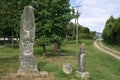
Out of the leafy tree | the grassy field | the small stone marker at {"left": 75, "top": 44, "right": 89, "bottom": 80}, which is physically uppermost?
the leafy tree

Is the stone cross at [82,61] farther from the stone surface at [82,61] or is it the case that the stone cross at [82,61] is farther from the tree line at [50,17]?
the tree line at [50,17]

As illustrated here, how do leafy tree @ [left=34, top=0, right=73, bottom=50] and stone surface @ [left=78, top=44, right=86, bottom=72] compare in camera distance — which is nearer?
stone surface @ [left=78, top=44, right=86, bottom=72]

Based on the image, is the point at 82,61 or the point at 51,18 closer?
the point at 82,61

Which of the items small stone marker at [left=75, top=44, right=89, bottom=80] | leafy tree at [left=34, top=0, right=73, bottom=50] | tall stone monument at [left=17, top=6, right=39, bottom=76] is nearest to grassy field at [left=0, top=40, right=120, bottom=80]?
small stone marker at [left=75, top=44, right=89, bottom=80]

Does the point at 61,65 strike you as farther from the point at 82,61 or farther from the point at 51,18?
the point at 51,18

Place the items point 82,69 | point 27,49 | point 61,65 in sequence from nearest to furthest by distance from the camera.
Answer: point 82,69, point 27,49, point 61,65

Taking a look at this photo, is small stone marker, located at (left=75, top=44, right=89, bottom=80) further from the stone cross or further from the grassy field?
the grassy field

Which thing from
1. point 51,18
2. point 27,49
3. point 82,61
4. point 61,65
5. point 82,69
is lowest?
point 61,65

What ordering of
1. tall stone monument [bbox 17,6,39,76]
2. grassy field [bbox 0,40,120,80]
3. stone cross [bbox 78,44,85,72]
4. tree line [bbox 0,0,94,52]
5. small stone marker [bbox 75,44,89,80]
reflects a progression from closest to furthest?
small stone marker [bbox 75,44,89,80], stone cross [bbox 78,44,85,72], tall stone monument [bbox 17,6,39,76], grassy field [bbox 0,40,120,80], tree line [bbox 0,0,94,52]

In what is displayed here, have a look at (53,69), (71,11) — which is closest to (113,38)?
(71,11)

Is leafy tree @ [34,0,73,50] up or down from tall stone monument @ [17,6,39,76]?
up

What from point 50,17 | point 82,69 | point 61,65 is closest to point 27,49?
point 82,69

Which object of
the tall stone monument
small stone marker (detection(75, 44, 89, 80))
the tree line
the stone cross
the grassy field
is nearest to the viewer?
small stone marker (detection(75, 44, 89, 80))

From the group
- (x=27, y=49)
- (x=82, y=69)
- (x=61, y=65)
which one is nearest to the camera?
(x=82, y=69)
